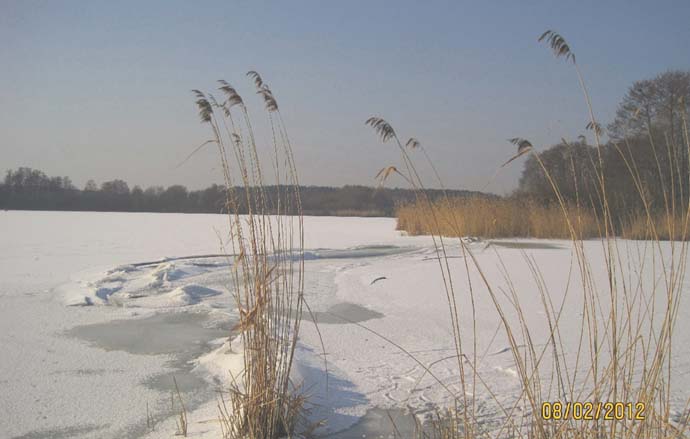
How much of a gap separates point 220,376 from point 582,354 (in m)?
1.83

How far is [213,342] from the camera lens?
2885mm

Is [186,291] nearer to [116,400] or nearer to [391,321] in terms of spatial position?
[391,321]

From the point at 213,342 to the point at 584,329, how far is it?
220cm

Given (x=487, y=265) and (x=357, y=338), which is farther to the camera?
(x=487, y=265)

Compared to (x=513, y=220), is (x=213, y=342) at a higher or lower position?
lower

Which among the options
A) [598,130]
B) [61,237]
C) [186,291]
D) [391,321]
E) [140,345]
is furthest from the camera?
[61,237]

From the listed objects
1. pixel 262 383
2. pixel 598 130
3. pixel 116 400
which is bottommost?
pixel 116 400

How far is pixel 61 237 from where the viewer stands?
988 centimetres

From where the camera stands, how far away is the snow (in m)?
1.95

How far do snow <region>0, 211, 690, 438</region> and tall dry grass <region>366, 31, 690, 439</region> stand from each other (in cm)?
7

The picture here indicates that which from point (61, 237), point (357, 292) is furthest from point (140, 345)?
point (61, 237)
